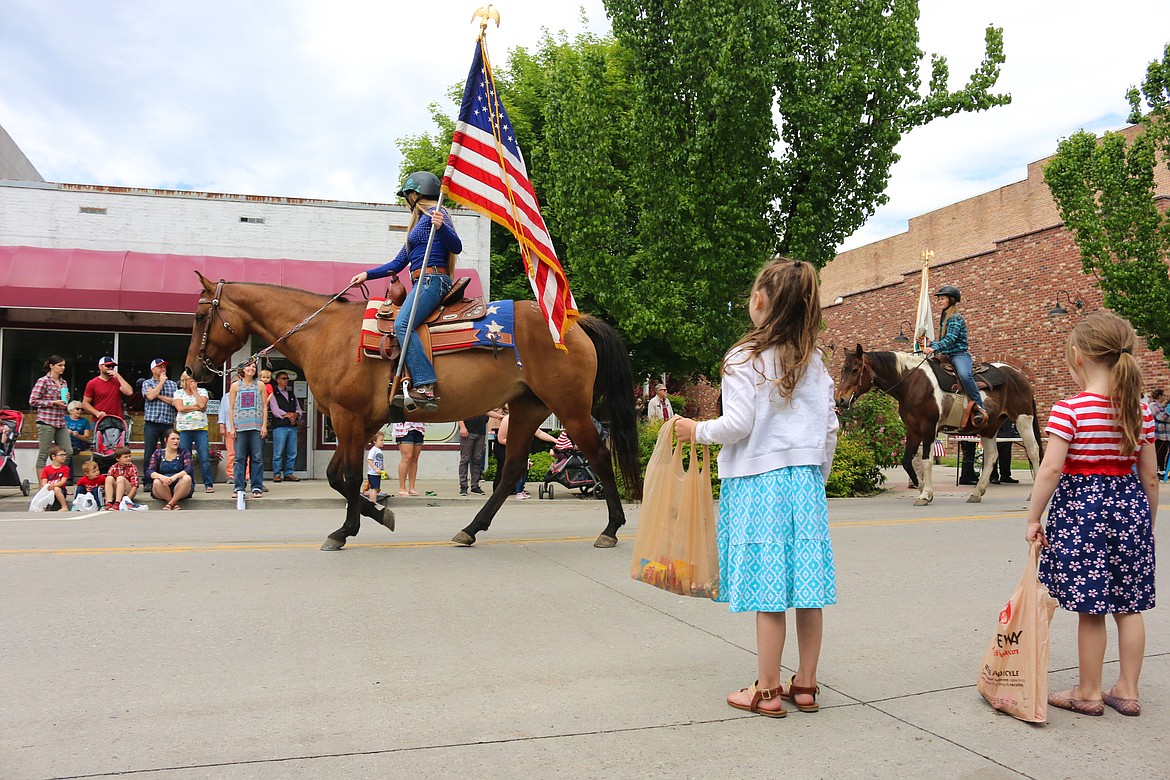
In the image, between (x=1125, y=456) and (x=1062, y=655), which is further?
(x=1062, y=655)

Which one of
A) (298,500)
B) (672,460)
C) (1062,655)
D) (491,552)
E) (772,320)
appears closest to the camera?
(772,320)

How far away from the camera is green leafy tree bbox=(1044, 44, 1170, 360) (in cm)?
1823

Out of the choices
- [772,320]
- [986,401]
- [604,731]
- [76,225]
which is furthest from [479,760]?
[76,225]

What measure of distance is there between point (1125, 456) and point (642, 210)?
14.5 meters

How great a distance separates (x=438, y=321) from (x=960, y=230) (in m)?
35.5

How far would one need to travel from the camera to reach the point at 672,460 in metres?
3.97

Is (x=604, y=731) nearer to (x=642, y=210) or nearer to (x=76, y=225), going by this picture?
(x=642, y=210)

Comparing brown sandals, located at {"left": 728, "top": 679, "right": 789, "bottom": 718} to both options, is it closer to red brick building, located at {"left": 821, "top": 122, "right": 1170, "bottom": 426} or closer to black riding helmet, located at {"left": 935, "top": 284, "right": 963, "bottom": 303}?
black riding helmet, located at {"left": 935, "top": 284, "right": 963, "bottom": 303}

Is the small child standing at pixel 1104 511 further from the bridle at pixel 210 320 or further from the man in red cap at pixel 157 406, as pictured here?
the man in red cap at pixel 157 406

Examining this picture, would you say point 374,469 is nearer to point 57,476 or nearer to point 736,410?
point 57,476

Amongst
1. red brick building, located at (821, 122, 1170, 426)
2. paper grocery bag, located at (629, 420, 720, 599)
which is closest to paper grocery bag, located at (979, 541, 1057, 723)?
paper grocery bag, located at (629, 420, 720, 599)

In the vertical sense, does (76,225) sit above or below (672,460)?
above

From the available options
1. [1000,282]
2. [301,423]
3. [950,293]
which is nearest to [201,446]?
[301,423]

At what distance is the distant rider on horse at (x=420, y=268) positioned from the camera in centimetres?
722
